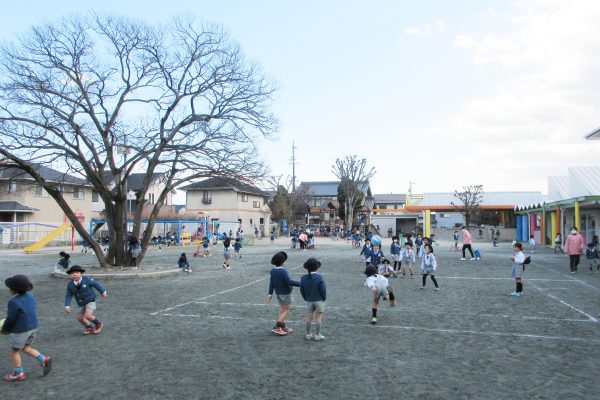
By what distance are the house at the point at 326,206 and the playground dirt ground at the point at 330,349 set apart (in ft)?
180

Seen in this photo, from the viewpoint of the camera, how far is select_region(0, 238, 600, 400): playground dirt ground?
546 cm

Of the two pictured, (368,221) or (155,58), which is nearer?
(155,58)

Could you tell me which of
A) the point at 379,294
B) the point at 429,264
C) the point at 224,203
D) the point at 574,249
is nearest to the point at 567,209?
the point at 574,249

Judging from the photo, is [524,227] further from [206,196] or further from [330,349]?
[330,349]

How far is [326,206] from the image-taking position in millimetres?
80938

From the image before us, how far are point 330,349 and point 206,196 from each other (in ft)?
171

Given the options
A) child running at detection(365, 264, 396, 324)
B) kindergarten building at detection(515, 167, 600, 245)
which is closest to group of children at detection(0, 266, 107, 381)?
child running at detection(365, 264, 396, 324)

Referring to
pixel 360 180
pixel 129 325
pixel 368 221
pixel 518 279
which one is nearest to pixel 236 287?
pixel 129 325

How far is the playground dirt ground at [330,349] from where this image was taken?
546 centimetres

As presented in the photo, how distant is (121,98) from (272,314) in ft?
42.0

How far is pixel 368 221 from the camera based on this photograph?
68.0 metres

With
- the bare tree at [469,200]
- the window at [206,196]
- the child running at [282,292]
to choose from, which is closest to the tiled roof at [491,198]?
the bare tree at [469,200]

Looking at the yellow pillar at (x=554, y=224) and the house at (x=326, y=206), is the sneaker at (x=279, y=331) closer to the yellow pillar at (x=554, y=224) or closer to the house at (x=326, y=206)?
the yellow pillar at (x=554, y=224)

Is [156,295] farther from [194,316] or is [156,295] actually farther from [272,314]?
[272,314]
